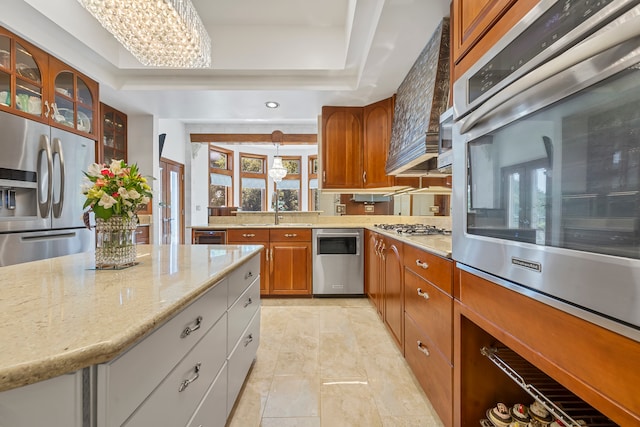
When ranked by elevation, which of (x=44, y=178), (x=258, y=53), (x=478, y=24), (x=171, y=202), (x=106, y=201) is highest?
(x=258, y=53)

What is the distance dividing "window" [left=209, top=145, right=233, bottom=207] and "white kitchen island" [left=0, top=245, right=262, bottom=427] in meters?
5.81

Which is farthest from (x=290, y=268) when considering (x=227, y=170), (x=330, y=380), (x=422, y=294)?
(x=227, y=170)

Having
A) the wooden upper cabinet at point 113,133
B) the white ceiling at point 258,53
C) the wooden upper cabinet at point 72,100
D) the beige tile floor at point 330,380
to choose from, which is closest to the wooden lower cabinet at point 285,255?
the beige tile floor at point 330,380

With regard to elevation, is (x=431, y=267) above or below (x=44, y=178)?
below

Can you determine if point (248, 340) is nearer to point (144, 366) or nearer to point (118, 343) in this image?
point (144, 366)

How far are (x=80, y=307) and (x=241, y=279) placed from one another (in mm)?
875

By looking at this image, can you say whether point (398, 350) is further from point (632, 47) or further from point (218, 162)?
point (218, 162)

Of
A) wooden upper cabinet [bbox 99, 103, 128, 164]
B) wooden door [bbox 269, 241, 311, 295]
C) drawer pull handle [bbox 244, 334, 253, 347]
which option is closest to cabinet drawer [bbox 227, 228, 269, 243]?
wooden door [bbox 269, 241, 311, 295]

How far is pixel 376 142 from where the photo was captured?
3.39m

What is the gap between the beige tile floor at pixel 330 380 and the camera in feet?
4.89

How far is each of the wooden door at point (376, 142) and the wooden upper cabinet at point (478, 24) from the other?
6.76 ft

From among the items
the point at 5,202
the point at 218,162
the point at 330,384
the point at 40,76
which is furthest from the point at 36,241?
the point at 218,162

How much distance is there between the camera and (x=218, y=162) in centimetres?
710

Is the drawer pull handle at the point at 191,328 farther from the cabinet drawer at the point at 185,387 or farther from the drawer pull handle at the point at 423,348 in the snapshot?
the drawer pull handle at the point at 423,348
